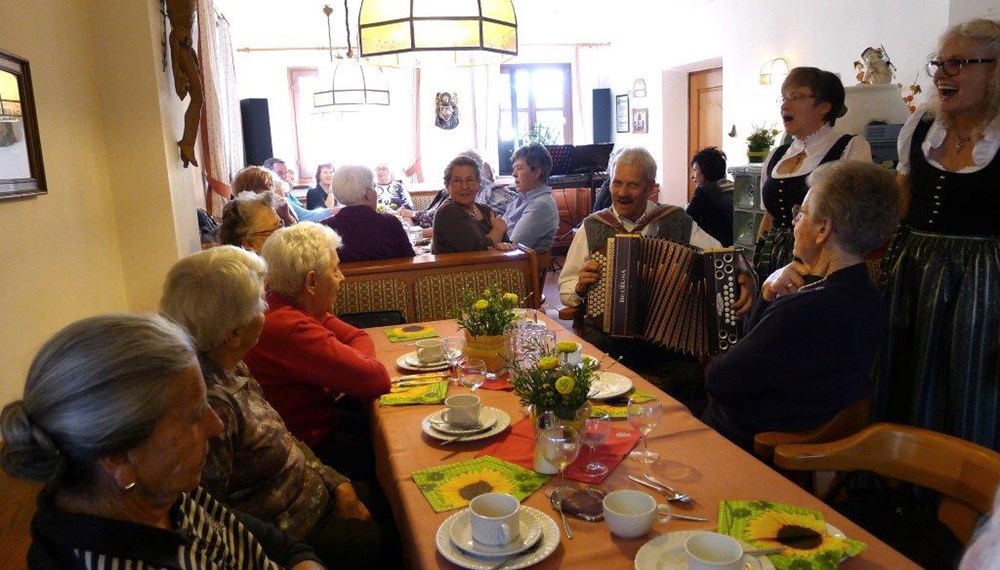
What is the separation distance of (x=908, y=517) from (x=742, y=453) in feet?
1.53

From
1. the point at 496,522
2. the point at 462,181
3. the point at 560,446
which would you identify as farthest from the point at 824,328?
the point at 462,181

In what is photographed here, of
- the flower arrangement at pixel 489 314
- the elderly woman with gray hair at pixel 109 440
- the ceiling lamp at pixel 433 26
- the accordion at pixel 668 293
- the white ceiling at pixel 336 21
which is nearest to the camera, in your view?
the elderly woman with gray hair at pixel 109 440

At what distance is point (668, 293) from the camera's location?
2.56 metres

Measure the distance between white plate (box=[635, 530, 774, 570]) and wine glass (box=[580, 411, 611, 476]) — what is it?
0.94 ft

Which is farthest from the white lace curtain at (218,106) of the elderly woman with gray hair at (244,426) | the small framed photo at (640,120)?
the small framed photo at (640,120)

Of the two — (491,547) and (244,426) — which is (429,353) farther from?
(491,547)

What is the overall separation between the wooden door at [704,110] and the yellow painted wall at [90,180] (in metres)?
6.18

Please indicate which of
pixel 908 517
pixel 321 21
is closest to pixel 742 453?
pixel 908 517

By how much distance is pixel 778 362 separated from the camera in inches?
69.8

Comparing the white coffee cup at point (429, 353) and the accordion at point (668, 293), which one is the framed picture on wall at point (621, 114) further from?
the white coffee cup at point (429, 353)

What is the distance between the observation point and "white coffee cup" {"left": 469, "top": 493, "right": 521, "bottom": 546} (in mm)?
1175

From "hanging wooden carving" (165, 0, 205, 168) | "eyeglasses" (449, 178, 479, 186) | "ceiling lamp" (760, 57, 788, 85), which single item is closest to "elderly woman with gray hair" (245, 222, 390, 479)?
"hanging wooden carving" (165, 0, 205, 168)

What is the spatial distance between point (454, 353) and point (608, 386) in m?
0.56

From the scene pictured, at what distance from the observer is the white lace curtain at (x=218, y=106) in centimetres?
503
